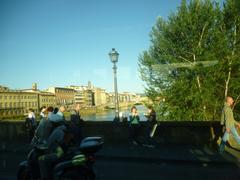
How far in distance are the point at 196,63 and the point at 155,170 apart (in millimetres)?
15429

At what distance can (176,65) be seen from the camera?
23.5 meters

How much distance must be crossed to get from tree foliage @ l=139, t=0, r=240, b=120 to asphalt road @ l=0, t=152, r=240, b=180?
13.8 meters

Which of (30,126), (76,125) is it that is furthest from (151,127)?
(30,126)

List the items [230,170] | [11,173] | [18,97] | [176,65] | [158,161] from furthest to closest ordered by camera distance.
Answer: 1. [18,97]
2. [176,65]
3. [158,161]
4. [11,173]
5. [230,170]

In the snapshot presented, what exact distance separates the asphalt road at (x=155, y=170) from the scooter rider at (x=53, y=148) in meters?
2.13

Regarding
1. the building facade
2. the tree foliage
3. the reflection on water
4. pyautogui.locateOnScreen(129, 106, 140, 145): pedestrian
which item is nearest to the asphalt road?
pyautogui.locateOnScreen(129, 106, 140, 145): pedestrian

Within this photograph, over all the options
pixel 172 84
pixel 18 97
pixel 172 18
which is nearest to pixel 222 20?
pixel 172 18

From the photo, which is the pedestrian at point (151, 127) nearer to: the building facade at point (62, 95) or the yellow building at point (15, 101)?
the yellow building at point (15, 101)

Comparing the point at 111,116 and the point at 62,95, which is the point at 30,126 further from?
the point at 62,95

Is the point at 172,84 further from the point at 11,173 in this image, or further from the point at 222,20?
the point at 11,173

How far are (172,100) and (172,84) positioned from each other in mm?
1084

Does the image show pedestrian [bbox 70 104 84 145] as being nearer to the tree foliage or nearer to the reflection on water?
the reflection on water

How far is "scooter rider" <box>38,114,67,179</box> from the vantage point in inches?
227

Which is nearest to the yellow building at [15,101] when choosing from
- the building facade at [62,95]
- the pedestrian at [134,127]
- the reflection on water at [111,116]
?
the reflection on water at [111,116]
